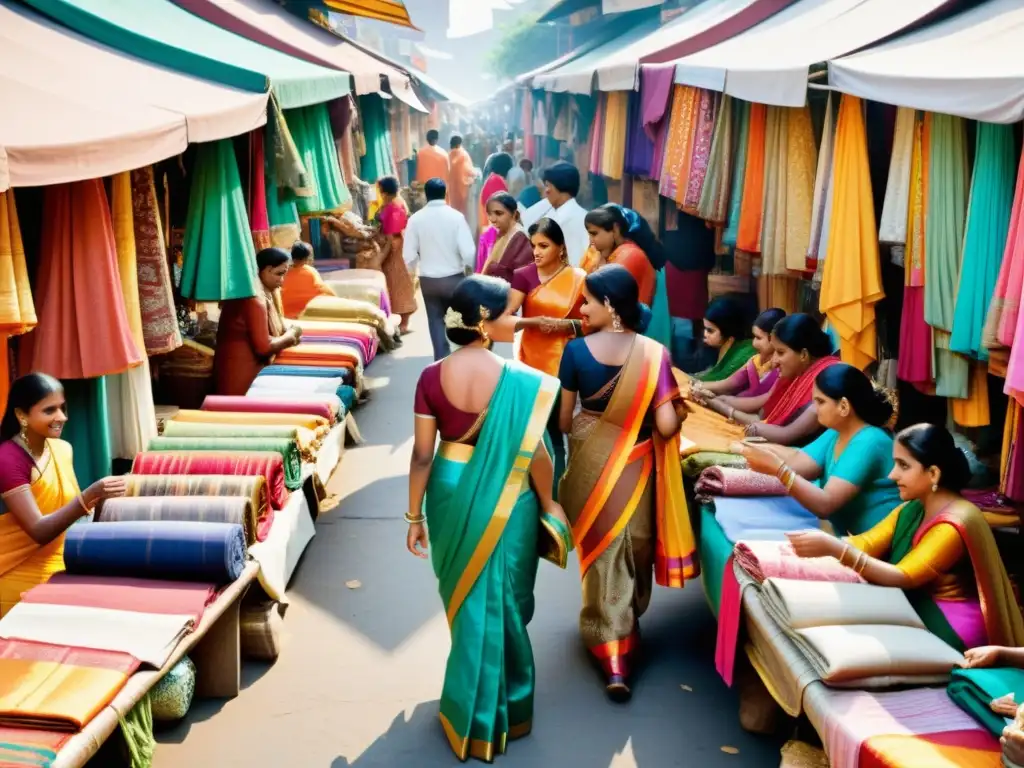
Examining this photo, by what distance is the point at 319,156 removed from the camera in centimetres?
846

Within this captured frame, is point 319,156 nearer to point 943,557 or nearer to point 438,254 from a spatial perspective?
point 438,254

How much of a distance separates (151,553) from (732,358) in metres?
3.27

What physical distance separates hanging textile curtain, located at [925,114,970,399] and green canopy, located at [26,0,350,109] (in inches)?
137

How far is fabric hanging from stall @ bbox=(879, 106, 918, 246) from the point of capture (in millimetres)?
4902

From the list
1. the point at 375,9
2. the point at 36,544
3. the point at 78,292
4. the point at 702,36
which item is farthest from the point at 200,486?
the point at 375,9

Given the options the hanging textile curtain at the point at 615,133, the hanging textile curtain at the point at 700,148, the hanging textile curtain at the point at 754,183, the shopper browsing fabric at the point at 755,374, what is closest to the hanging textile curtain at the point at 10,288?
the shopper browsing fabric at the point at 755,374

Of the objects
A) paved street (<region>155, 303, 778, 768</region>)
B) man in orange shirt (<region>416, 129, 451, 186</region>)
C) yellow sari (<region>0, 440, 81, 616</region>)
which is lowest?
paved street (<region>155, 303, 778, 768</region>)

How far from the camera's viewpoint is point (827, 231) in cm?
557

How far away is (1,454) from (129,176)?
1496mm

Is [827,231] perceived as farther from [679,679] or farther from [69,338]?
[69,338]

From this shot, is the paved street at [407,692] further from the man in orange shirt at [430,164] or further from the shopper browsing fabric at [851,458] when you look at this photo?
the man in orange shirt at [430,164]


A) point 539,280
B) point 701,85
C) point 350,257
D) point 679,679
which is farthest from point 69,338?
point 350,257

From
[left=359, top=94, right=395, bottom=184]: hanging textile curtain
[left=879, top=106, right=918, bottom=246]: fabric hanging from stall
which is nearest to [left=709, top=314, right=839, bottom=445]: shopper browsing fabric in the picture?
[left=879, top=106, right=918, bottom=246]: fabric hanging from stall

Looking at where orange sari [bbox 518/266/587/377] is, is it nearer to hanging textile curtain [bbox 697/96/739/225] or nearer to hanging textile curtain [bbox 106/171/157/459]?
hanging textile curtain [bbox 697/96/739/225]
